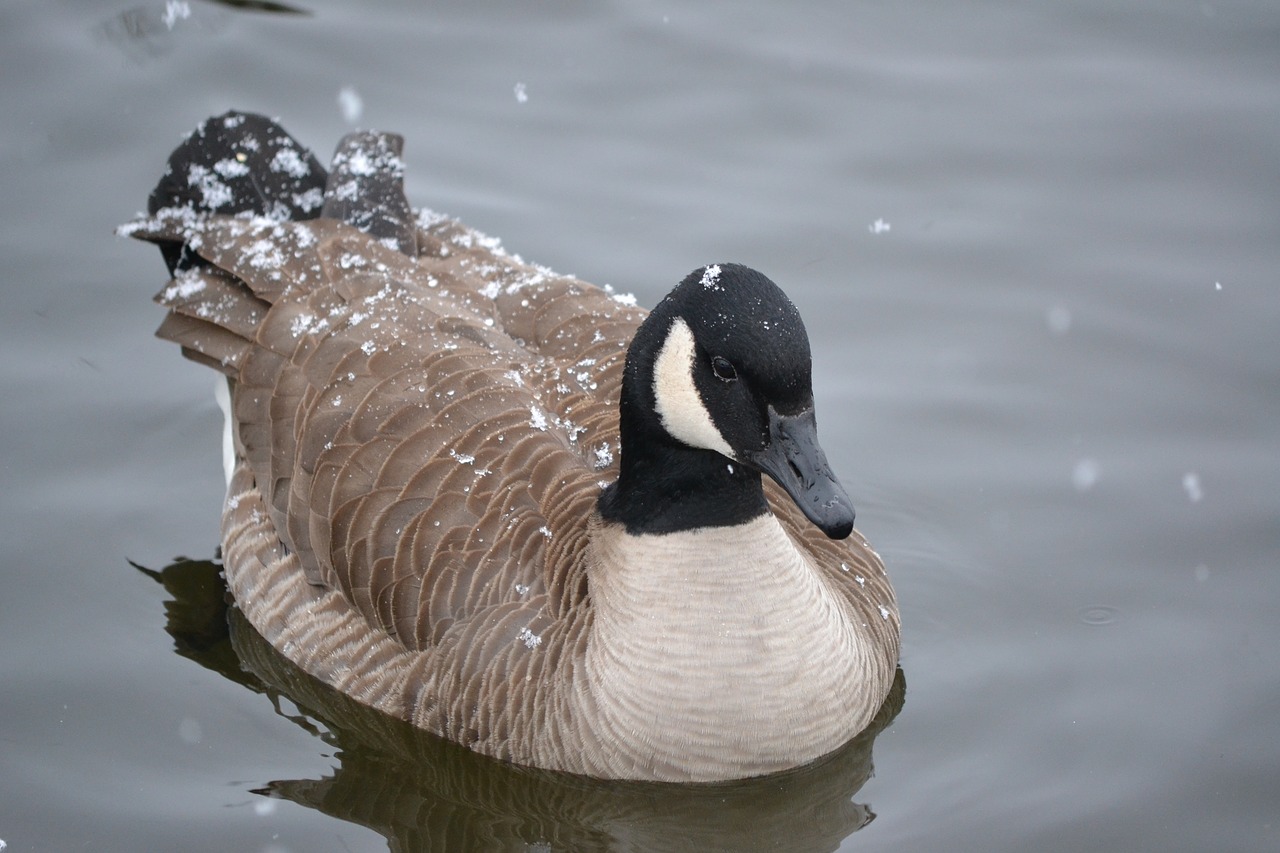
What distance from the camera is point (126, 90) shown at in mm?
10414

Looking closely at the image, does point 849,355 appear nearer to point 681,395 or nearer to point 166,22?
point 681,395

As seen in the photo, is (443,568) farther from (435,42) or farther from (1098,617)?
(435,42)

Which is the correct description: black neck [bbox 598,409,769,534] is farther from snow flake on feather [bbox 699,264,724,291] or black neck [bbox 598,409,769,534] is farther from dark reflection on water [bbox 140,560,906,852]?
dark reflection on water [bbox 140,560,906,852]

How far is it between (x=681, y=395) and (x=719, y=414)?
0.50ft

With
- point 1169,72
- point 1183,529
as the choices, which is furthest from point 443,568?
point 1169,72

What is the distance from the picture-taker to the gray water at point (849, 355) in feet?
20.0

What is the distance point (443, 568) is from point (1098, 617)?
2973 mm

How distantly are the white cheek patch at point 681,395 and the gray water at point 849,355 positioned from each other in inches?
57.9

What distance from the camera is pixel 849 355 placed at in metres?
8.56

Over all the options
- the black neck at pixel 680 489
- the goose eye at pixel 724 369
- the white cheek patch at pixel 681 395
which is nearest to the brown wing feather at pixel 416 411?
the black neck at pixel 680 489

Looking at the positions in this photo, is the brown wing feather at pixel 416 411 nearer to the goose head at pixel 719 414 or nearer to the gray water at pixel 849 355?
the goose head at pixel 719 414

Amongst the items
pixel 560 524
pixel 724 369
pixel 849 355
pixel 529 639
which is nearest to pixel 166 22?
pixel 849 355

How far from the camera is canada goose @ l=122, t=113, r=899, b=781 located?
553cm

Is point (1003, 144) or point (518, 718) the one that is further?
point (1003, 144)
